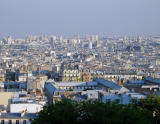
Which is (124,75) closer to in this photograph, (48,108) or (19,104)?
(19,104)

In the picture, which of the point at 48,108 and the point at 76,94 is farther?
the point at 76,94

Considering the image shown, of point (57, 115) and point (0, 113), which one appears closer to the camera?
point (57, 115)

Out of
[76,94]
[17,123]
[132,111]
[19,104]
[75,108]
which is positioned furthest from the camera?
[76,94]

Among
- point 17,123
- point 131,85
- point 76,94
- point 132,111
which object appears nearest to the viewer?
point 132,111

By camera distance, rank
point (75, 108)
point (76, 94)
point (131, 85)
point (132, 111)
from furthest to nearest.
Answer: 1. point (131, 85)
2. point (76, 94)
3. point (75, 108)
4. point (132, 111)

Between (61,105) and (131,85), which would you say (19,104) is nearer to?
(61,105)

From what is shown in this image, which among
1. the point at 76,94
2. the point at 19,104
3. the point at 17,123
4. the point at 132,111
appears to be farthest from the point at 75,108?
the point at 76,94

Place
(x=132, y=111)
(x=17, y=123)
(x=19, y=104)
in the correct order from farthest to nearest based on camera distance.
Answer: (x=19, y=104) → (x=17, y=123) → (x=132, y=111)

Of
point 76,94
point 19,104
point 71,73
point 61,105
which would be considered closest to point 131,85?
point 76,94
